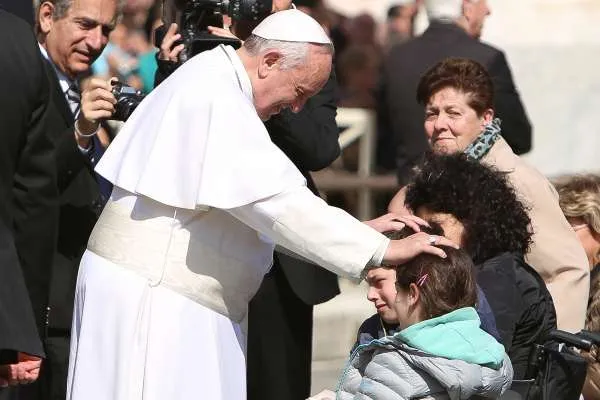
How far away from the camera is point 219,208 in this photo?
4.59m

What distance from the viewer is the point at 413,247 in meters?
4.39

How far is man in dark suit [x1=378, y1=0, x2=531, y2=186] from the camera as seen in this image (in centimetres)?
712

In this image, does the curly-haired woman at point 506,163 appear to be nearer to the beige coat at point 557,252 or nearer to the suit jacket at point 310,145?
the beige coat at point 557,252

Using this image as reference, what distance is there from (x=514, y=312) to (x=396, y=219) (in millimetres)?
465

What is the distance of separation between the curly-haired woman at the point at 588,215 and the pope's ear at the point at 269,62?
5.38 ft

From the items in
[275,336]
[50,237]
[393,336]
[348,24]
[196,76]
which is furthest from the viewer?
[348,24]

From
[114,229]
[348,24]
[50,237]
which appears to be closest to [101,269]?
[114,229]

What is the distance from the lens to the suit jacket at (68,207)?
561 cm

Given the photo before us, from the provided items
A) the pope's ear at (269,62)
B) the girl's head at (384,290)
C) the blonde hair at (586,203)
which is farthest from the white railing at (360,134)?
the girl's head at (384,290)

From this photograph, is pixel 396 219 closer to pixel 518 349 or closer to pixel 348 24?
pixel 518 349

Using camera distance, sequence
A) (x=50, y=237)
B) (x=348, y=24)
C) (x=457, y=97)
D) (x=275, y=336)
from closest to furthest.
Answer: (x=50, y=237) → (x=457, y=97) → (x=275, y=336) → (x=348, y=24)

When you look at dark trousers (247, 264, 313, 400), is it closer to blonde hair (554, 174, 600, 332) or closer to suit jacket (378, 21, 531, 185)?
suit jacket (378, 21, 531, 185)

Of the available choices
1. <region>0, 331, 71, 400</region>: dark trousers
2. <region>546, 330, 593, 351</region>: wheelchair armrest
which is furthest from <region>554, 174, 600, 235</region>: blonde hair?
<region>0, 331, 71, 400</region>: dark trousers

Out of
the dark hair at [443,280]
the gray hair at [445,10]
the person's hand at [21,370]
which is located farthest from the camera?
the gray hair at [445,10]
